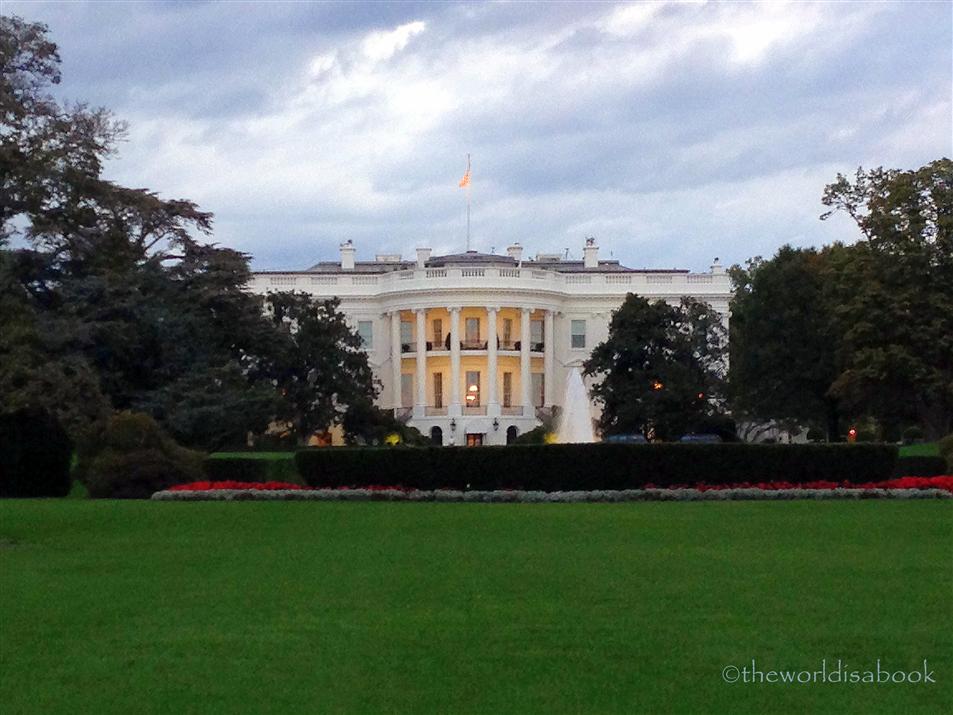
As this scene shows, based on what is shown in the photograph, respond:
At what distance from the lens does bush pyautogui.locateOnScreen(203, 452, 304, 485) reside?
94.6 feet

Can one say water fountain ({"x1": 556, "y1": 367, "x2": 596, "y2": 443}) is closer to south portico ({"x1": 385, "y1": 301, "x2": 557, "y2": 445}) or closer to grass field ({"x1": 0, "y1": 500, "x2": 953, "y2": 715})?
south portico ({"x1": 385, "y1": 301, "x2": 557, "y2": 445})

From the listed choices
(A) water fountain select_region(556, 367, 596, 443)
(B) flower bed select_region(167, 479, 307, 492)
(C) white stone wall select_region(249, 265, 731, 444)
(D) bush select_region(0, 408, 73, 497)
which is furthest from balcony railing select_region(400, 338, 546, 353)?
(B) flower bed select_region(167, 479, 307, 492)

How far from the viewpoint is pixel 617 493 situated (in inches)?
926

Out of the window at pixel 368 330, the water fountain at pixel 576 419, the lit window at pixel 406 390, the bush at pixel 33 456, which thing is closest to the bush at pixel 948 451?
the water fountain at pixel 576 419

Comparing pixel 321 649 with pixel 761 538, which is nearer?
pixel 321 649

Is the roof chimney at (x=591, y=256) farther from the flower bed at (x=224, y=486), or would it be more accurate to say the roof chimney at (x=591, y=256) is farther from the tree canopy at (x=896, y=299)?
the flower bed at (x=224, y=486)

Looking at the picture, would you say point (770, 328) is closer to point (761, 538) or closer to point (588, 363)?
point (588, 363)

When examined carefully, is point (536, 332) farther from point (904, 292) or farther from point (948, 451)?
point (948, 451)

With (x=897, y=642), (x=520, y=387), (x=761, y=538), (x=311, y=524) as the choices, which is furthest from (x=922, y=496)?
(x=520, y=387)

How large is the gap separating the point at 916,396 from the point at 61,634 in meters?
39.3

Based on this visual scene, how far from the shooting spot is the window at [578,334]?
255 ft

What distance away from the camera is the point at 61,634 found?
30.2 ft

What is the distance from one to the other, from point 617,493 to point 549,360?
174 ft

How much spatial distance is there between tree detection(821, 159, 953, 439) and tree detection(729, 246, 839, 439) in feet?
24.8
